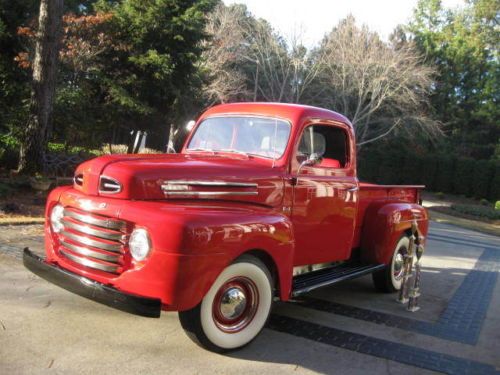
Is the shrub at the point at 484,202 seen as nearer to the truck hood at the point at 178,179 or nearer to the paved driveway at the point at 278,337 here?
the paved driveway at the point at 278,337

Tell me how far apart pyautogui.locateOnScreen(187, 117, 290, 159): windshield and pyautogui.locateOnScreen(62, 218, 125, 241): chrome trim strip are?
161 centimetres

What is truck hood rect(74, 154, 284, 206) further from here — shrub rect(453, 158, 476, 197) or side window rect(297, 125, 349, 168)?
shrub rect(453, 158, 476, 197)

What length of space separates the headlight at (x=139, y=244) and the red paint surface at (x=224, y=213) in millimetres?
51

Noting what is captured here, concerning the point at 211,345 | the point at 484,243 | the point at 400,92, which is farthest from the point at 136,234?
the point at 400,92

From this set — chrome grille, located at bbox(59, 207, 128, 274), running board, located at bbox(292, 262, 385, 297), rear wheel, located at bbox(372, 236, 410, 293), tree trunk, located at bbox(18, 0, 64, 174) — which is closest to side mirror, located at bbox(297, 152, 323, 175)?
running board, located at bbox(292, 262, 385, 297)

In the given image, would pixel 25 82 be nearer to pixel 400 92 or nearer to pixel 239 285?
pixel 239 285

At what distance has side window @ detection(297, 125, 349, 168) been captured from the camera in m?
4.80

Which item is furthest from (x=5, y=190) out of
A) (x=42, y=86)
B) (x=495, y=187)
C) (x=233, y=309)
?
(x=495, y=187)

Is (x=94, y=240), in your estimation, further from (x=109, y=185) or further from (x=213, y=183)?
(x=213, y=183)

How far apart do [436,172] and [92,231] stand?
29440mm

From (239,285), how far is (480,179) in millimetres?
27821

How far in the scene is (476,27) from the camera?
36188 mm

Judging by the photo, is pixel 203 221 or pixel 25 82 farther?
pixel 25 82

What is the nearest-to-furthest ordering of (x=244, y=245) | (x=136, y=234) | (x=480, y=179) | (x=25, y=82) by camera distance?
1. (x=136, y=234)
2. (x=244, y=245)
3. (x=25, y=82)
4. (x=480, y=179)
